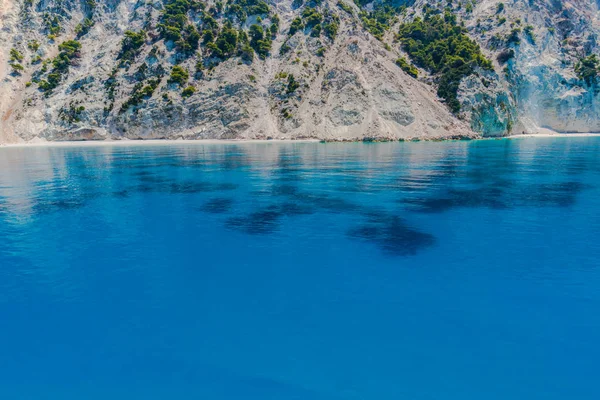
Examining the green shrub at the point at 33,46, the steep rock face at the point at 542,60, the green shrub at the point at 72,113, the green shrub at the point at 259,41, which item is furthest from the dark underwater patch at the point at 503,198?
the green shrub at the point at 33,46

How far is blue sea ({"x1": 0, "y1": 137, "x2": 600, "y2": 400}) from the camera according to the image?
975cm

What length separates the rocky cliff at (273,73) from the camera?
328 ft

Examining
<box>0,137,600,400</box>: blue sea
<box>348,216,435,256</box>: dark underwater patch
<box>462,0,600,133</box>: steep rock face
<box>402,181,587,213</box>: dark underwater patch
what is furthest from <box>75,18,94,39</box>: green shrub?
<box>348,216,435,256</box>: dark underwater patch

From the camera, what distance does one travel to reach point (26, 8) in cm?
12031

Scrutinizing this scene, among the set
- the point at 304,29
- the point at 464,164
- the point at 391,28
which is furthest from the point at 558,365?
the point at 391,28

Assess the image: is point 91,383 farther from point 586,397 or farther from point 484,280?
point 484,280

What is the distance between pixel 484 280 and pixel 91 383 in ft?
45.3

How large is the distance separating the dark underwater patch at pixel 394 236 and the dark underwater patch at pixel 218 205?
10.1 meters

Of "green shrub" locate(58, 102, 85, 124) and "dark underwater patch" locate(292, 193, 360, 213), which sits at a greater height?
"green shrub" locate(58, 102, 85, 124)

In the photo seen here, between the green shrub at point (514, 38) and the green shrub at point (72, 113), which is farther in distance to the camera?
the green shrub at point (514, 38)

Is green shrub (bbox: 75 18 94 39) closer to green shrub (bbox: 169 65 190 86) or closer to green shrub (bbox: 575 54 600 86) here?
green shrub (bbox: 169 65 190 86)

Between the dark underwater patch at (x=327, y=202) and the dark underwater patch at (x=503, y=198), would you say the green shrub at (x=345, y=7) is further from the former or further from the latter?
the dark underwater patch at (x=327, y=202)

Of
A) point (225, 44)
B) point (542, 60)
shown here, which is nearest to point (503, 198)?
point (225, 44)

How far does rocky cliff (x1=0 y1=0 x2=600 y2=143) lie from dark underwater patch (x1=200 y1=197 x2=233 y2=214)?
69.7 meters
